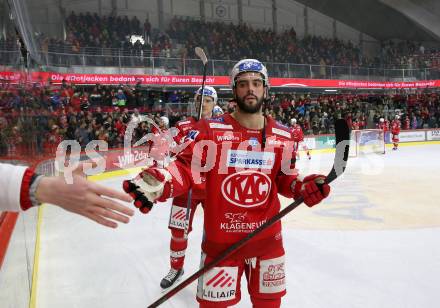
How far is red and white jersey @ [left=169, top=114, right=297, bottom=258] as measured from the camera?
2.32m

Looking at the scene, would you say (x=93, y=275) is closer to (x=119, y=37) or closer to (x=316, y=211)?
(x=316, y=211)

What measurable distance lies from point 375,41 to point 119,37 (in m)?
21.9

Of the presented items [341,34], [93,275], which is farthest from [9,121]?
[341,34]

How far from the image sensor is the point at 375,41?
33250 millimetres

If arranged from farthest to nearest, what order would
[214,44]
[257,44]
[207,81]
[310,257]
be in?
[257,44], [214,44], [207,81], [310,257]

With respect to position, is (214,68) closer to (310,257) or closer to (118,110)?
(118,110)

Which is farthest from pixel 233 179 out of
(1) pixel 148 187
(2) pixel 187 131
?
(2) pixel 187 131

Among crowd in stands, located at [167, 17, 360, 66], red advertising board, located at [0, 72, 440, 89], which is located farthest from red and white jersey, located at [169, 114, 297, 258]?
crowd in stands, located at [167, 17, 360, 66]

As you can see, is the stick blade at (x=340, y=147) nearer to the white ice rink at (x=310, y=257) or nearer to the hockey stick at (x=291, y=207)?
the hockey stick at (x=291, y=207)

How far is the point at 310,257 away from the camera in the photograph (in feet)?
14.5

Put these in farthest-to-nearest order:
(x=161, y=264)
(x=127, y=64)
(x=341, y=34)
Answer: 1. (x=341, y=34)
2. (x=127, y=64)
3. (x=161, y=264)

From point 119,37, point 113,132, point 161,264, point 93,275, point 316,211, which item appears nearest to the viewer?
point 93,275

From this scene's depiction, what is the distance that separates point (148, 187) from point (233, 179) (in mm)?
519

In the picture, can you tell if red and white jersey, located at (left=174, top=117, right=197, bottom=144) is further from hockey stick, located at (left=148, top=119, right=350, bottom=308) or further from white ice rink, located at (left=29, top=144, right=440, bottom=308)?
hockey stick, located at (left=148, top=119, right=350, bottom=308)
